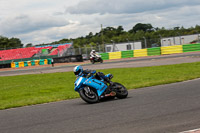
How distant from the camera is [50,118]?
7594 millimetres

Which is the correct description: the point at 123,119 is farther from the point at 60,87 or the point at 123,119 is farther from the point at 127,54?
the point at 127,54

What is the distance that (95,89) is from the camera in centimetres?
974

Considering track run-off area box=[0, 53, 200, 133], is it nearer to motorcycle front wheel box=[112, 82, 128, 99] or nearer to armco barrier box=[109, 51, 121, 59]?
motorcycle front wheel box=[112, 82, 128, 99]

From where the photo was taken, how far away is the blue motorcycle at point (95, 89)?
9562mm

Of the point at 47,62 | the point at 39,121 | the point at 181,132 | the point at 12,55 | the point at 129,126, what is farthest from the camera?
the point at 12,55

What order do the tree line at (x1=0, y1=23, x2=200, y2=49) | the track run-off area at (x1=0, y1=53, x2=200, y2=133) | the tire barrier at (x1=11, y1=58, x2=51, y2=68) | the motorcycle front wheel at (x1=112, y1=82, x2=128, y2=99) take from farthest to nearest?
the tree line at (x1=0, y1=23, x2=200, y2=49)
the tire barrier at (x1=11, y1=58, x2=51, y2=68)
the motorcycle front wheel at (x1=112, y1=82, x2=128, y2=99)
the track run-off area at (x1=0, y1=53, x2=200, y2=133)

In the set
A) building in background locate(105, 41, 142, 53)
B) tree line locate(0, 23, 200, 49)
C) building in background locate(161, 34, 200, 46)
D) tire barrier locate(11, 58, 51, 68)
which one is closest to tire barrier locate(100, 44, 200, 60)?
building in background locate(105, 41, 142, 53)

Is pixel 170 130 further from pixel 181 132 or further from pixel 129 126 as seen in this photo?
pixel 129 126

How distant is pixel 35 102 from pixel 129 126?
6263mm

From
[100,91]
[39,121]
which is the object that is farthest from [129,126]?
[100,91]

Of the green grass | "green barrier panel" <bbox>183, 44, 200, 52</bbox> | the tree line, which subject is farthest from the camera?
the tree line

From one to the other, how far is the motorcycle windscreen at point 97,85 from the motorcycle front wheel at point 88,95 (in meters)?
0.12

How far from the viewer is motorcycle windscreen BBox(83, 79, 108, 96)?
9555 millimetres

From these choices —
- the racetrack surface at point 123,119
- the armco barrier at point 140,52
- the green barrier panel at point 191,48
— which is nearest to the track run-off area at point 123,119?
the racetrack surface at point 123,119
